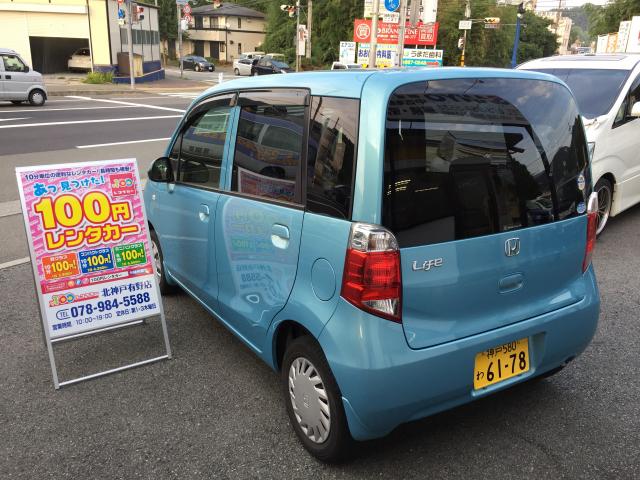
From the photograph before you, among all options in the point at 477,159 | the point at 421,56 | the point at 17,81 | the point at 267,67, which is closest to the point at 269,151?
the point at 477,159

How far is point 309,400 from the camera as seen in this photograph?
2.56 m

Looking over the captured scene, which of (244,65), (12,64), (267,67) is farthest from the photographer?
(244,65)

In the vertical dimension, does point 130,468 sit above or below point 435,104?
below

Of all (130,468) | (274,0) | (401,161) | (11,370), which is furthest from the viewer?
(274,0)

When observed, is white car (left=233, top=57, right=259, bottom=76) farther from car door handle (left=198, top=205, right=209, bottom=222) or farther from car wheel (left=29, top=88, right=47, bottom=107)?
car door handle (left=198, top=205, right=209, bottom=222)

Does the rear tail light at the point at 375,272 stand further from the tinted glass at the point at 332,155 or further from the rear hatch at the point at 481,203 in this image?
the tinted glass at the point at 332,155

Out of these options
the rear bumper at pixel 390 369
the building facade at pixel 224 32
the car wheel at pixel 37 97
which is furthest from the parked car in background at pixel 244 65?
the rear bumper at pixel 390 369

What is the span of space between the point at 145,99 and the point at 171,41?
51925mm

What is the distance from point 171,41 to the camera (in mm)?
70938

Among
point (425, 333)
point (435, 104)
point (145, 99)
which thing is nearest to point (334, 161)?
point (435, 104)

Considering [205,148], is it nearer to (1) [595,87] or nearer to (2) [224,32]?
(1) [595,87]

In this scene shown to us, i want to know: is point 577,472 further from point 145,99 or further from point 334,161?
point 145,99

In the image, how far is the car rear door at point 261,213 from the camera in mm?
2592

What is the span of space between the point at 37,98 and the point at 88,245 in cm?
1906
